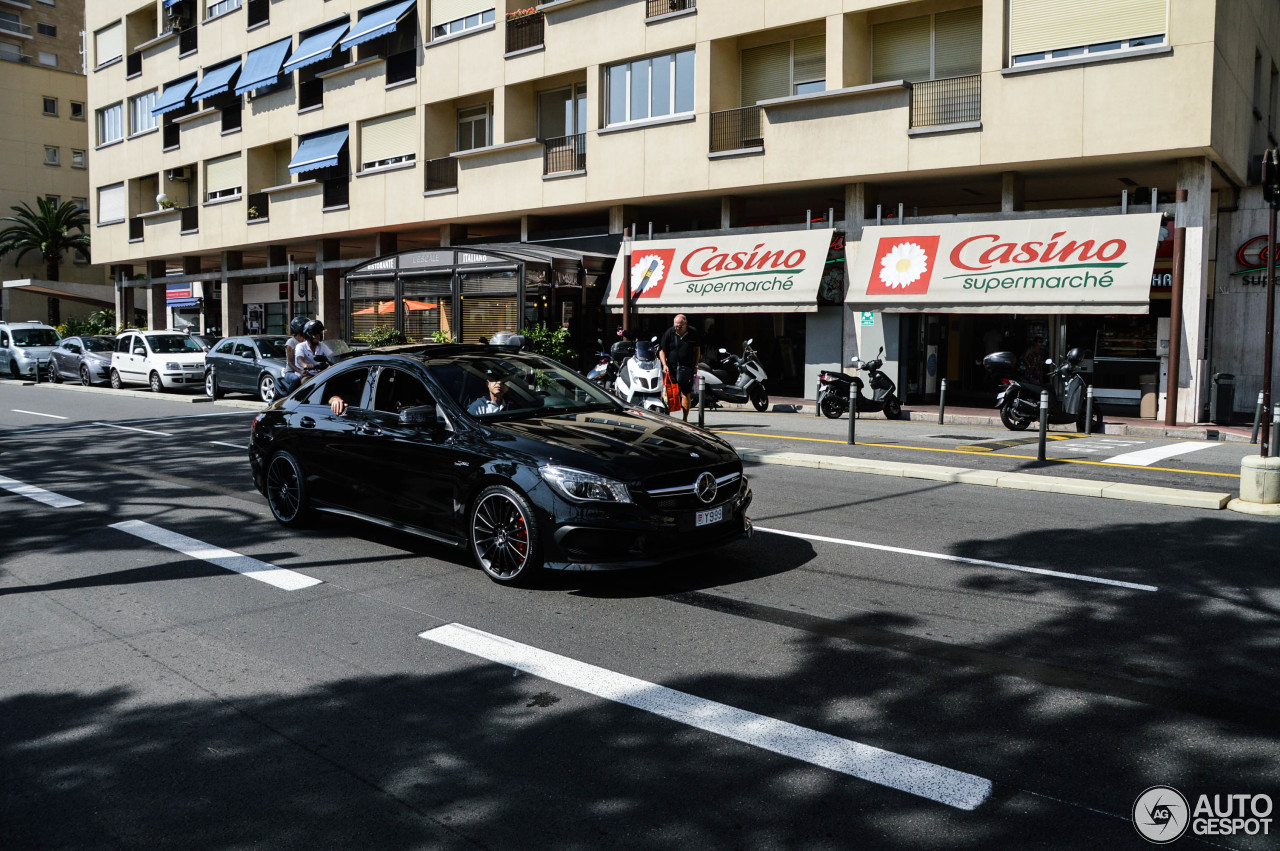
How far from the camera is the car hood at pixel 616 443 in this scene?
628 centimetres

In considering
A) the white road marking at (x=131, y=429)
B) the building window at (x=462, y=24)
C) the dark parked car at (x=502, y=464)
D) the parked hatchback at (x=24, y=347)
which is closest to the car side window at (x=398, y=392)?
the dark parked car at (x=502, y=464)

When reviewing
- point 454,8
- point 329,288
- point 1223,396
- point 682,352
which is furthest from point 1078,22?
point 329,288

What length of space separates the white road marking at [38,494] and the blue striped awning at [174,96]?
3256 cm

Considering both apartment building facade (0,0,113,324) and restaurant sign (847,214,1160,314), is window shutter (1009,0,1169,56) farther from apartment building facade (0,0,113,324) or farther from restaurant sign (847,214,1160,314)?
apartment building facade (0,0,113,324)

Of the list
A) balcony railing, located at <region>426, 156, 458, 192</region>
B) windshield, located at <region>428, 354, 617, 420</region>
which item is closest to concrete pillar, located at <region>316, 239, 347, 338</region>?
balcony railing, located at <region>426, 156, 458, 192</region>

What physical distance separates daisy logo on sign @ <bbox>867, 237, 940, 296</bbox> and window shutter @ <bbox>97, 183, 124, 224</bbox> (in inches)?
1455

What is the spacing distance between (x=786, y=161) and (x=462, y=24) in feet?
39.6

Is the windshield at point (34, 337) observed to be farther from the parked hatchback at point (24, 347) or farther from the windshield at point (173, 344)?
the windshield at point (173, 344)

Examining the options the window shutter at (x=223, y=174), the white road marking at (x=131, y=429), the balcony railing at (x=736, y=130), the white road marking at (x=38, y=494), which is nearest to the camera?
the white road marking at (x=38, y=494)

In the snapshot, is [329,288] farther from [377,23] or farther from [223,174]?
[377,23]

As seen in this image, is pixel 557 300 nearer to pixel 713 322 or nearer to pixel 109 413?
pixel 713 322

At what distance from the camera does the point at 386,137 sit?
1227 inches

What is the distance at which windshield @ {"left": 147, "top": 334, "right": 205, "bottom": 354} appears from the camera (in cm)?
2741

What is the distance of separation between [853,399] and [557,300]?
12525 millimetres
